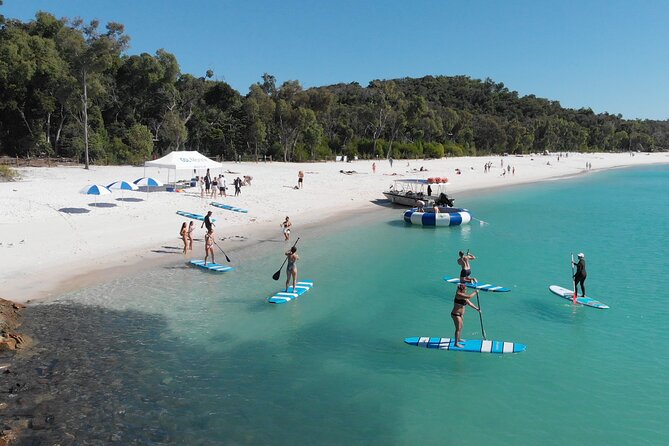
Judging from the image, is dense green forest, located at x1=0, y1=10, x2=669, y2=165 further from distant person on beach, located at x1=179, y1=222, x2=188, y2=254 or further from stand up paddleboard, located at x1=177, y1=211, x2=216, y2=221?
distant person on beach, located at x1=179, y1=222, x2=188, y2=254

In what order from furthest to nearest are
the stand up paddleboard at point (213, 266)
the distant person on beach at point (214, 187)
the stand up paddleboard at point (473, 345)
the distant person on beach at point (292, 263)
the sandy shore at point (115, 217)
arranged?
the distant person on beach at point (214, 187) < the stand up paddleboard at point (213, 266) < the sandy shore at point (115, 217) < the distant person on beach at point (292, 263) < the stand up paddleboard at point (473, 345)

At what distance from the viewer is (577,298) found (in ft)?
51.6

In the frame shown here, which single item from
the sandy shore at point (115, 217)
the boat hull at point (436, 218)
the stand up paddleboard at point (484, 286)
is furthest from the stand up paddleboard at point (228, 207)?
the stand up paddleboard at point (484, 286)

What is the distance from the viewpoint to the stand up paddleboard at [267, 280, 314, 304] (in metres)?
15.2

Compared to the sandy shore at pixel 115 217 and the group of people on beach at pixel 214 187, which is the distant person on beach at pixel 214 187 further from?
the sandy shore at pixel 115 217

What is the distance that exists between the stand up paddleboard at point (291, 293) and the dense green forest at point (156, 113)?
1144 inches

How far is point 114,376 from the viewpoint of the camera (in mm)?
10594

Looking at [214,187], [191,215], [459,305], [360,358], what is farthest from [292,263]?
[214,187]

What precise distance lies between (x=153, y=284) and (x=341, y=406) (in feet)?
31.1

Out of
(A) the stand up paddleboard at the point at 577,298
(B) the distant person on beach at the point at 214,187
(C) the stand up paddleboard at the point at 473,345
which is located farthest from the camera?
(B) the distant person on beach at the point at 214,187

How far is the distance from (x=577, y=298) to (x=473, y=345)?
5.69 metres

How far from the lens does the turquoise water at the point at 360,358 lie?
9047mm

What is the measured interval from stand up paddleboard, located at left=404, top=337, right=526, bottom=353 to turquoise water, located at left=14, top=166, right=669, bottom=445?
0.16m

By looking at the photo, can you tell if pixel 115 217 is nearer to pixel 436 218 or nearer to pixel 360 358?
pixel 360 358
